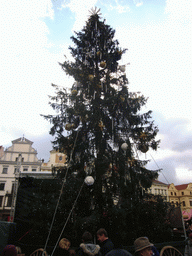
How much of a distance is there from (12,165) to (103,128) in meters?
25.9

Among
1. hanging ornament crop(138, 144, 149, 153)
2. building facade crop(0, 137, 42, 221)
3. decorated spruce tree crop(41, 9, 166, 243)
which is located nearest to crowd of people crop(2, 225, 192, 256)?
decorated spruce tree crop(41, 9, 166, 243)

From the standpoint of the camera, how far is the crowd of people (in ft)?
8.09

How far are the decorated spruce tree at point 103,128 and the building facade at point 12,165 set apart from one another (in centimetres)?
2206

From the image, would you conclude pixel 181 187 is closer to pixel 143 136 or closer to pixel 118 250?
pixel 143 136

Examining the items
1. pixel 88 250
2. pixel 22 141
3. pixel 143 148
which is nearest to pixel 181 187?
pixel 22 141

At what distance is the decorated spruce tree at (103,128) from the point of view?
7562 mm

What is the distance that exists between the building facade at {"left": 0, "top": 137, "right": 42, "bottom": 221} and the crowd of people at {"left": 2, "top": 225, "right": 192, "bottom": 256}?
1027 inches

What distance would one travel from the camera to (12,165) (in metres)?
29.6

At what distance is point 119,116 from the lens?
9148mm

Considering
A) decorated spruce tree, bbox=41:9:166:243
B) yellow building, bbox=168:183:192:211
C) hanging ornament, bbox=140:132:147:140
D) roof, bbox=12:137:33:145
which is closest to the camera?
decorated spruce tree, bbox=41:9:166:243

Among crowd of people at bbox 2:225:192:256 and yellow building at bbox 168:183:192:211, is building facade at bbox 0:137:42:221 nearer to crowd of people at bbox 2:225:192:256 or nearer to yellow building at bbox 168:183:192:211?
crowd of people at bbox 2:225:192:256

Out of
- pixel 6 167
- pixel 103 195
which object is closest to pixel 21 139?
pixel 6 167

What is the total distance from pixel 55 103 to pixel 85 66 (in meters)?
2.82

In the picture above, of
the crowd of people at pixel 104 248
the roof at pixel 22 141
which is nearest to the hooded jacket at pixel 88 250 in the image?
the crowd of people at pixel 104 248
